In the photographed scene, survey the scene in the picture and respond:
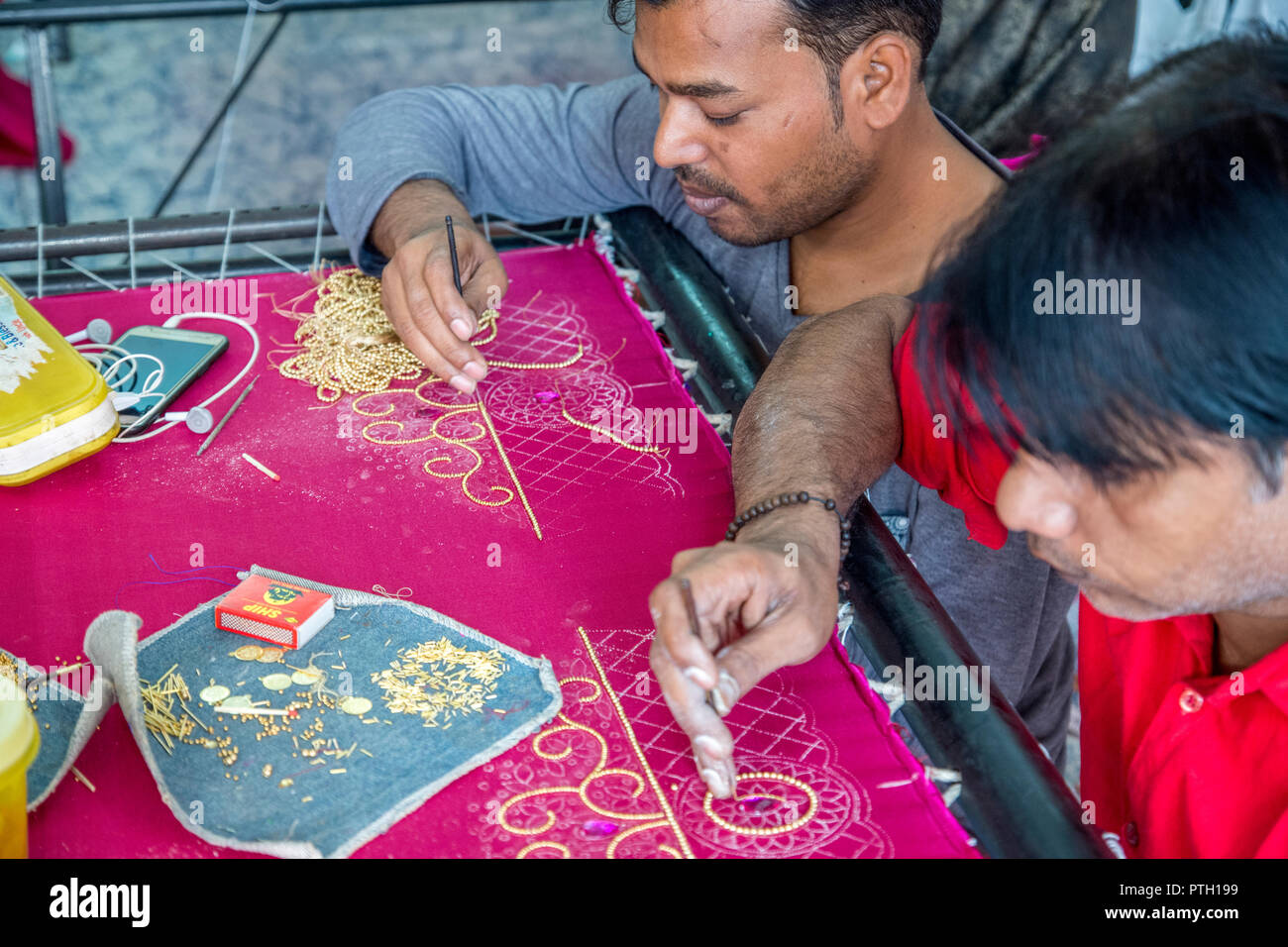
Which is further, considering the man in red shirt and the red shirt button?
the red shirt button

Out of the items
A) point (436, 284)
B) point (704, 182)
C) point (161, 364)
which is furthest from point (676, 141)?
point (161, 364)

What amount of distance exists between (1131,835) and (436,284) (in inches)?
39.4

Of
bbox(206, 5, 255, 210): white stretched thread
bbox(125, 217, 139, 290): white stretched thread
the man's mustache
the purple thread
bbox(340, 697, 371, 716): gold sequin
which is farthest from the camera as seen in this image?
bbox(206, 5, 255, 210): white stretched thread

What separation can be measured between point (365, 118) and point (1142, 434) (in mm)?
1422

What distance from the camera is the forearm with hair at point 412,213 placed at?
161 centimetres

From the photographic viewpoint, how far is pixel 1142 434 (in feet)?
2.59

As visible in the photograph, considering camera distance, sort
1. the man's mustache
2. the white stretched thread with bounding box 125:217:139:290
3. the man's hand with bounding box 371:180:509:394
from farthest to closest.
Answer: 1. the white stretched thread with bounding box 125:217:139:290
2. the man's mustache
3. the man's hand with bounding box 371:180:509:394

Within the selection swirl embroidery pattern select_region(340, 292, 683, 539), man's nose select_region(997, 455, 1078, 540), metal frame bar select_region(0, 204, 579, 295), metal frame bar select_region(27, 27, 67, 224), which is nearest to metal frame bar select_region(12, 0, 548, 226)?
metal frame bar select_region(27, 27, 67, 224)

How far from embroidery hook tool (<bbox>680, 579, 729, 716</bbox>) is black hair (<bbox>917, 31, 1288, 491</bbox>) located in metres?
0.27

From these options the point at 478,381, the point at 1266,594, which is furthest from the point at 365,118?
the point at 1266,594

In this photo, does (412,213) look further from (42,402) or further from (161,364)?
(42,402)

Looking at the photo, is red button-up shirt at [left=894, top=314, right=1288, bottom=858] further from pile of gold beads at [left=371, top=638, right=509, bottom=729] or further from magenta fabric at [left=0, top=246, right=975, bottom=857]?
pile of gold beads at [left=371, top=638, right=509, bottom=729]

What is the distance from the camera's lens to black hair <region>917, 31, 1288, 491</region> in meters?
0.73

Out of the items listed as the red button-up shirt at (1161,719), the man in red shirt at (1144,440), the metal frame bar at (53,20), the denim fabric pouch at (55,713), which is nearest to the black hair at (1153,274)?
the man in red shirt at (1144,440)
